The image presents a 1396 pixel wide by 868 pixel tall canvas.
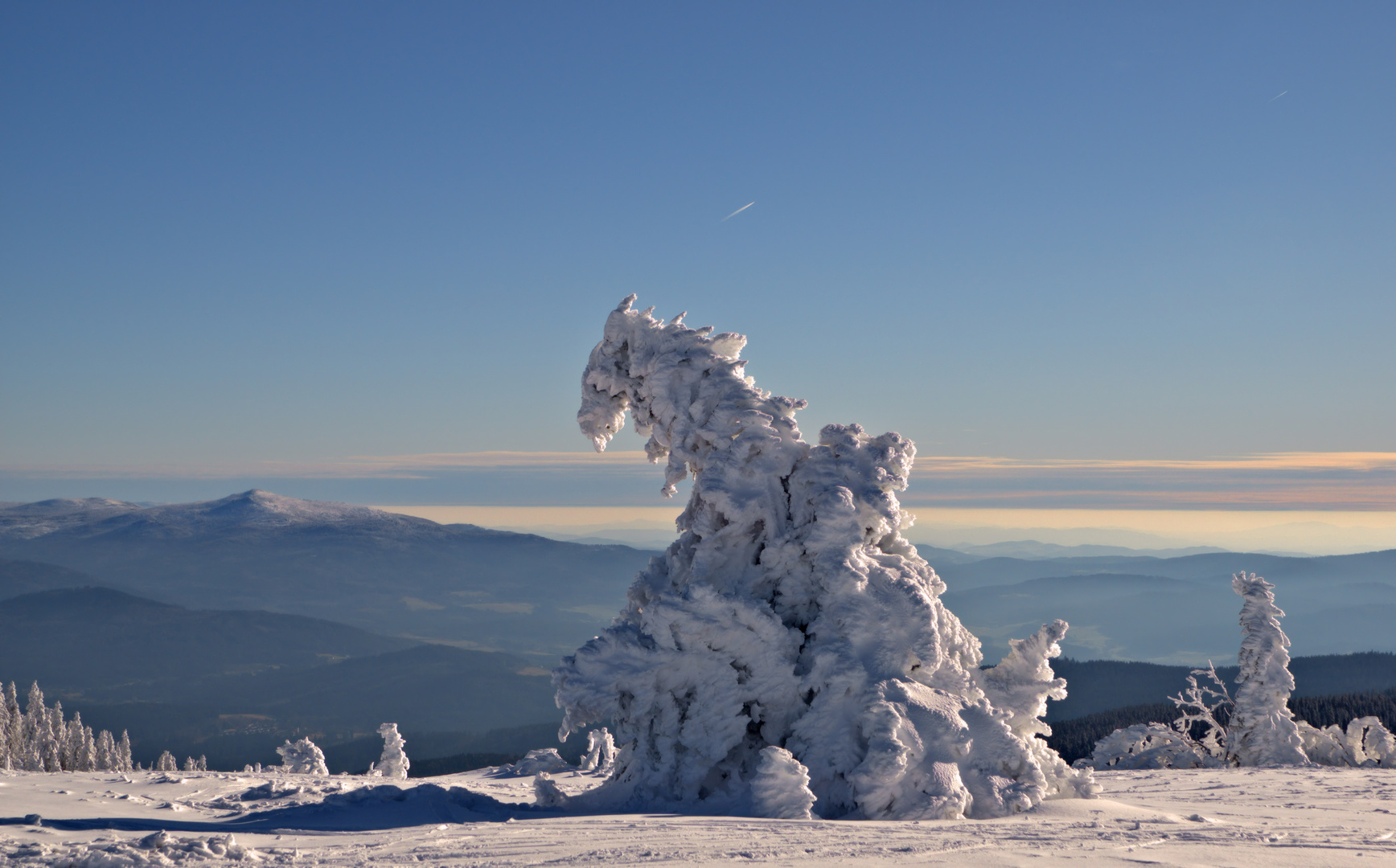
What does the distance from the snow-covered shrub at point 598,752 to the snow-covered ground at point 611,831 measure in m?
11.9

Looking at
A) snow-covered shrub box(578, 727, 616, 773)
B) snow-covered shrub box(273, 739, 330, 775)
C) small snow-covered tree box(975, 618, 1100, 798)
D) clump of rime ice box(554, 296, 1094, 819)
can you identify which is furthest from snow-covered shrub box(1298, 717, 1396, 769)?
snow-covered shrub box(273, 739, 330, 775)

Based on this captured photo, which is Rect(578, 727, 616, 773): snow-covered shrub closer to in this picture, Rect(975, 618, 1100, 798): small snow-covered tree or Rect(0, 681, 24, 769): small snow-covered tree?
Rect(975, 618, 1100, 798): small snow-covered tree

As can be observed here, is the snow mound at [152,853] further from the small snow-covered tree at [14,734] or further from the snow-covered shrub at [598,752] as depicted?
the small snow-covered tree at [14,734]

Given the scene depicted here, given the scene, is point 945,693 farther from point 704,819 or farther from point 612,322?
point 612,322

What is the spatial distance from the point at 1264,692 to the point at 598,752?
2332cm

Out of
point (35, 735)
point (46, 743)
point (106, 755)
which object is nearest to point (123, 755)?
point (106, 755)

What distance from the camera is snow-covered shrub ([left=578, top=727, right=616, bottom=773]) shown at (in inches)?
1140

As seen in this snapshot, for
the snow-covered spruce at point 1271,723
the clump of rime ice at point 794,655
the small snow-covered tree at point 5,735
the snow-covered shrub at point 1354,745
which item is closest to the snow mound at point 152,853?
the clump of rime ice at point 794,655

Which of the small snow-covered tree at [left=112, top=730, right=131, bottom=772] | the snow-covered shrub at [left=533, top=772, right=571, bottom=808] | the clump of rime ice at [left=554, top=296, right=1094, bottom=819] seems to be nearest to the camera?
the clump of rime ice at [left=554, top=296, right=1094, bottom=819]

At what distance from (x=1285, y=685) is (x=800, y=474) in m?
24.4

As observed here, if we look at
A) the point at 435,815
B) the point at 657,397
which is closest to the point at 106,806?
the point at 435,815

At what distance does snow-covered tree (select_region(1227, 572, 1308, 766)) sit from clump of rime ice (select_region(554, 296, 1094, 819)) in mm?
19110

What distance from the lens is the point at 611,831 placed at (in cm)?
1225

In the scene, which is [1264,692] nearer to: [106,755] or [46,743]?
[46,743]
